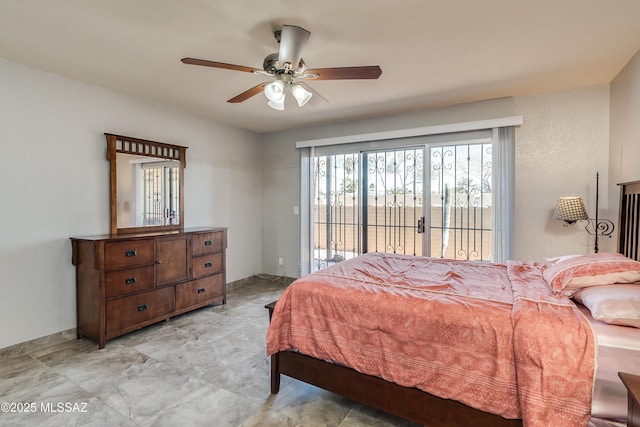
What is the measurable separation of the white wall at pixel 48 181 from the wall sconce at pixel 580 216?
15.2ft

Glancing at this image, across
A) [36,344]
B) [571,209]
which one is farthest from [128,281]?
[571,209]

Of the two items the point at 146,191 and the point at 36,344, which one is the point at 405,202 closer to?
the point at 146,191

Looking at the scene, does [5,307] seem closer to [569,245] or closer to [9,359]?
[9,359]

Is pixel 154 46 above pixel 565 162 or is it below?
→ above

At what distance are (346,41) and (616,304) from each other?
2.30m

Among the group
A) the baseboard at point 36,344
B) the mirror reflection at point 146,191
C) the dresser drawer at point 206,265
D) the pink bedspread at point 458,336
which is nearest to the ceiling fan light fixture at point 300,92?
the pink bedspread at point 458,336

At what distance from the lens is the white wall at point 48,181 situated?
8.73ft

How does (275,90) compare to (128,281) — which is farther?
(128,281)

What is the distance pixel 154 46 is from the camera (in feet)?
7.84

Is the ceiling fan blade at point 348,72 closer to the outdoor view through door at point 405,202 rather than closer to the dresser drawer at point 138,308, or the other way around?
the outdoor view through door at point 405,202

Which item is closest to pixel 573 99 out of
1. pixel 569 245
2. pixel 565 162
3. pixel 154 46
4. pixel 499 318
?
pixel 565 162

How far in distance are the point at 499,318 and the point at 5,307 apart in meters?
3.81

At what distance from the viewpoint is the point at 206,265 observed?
152 inches

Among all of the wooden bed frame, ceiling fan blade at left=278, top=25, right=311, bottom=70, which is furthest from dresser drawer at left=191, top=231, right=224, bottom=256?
ceiling fan blade at left=278, top=25, right=311, bottom=70
